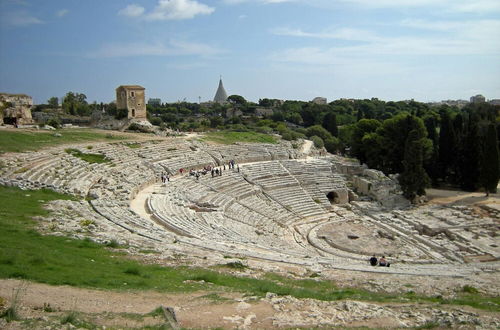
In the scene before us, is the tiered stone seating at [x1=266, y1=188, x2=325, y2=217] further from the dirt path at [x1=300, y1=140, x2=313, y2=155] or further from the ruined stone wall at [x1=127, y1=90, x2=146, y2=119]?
the ruined stone wall at [x1=127, y1=90, x2=146, y2=119]

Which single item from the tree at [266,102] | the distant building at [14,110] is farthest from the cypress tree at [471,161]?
the tree at [266,102]

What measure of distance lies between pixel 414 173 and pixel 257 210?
11.3 meters

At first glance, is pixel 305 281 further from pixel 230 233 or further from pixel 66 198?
pixel 66 198

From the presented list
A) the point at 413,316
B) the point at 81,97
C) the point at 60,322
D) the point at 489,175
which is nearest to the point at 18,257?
the point at 60,322

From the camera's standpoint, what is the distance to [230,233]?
1862 centimetres

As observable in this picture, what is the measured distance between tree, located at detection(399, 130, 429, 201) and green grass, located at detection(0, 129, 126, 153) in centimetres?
2078

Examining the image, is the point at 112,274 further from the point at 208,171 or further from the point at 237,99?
the point at 237,99

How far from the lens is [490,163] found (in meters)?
29.9

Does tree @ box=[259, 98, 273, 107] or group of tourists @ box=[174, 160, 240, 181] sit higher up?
tree @ box=[259, 98, 273, 107]

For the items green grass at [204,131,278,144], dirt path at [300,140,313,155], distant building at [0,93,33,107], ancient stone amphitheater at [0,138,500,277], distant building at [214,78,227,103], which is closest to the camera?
ancient stone amphitheater at [0,138,500,277]

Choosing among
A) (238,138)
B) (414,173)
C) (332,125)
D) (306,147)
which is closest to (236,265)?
(414,173)

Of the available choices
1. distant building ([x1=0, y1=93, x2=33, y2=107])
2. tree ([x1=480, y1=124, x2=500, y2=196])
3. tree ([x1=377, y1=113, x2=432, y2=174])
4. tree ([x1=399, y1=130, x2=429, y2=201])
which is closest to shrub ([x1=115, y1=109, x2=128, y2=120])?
distant building ([x1=0, y1=93, x2=33, y2=107])

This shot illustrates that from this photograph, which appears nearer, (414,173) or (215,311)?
(215,311)

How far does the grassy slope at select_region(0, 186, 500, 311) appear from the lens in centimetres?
871
